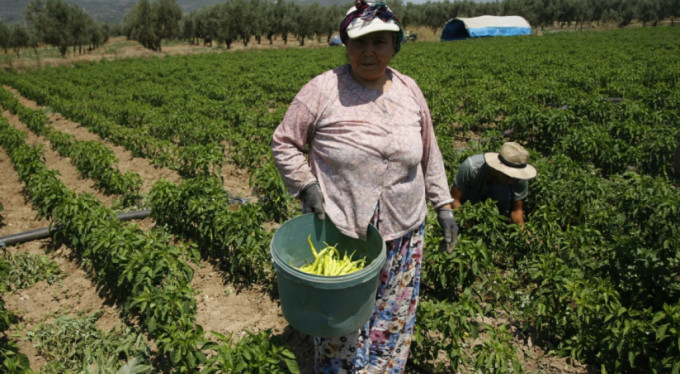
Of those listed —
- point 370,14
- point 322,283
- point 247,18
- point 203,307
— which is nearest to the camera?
point 322,283

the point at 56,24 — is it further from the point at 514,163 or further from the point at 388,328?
the point at 388,328

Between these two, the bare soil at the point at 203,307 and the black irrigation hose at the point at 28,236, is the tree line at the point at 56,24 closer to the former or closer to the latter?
the black irrigation hose at the point at 28,236

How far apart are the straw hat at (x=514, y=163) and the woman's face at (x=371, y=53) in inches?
100

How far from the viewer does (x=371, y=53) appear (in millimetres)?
2033

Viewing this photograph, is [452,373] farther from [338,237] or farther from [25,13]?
[25,13]

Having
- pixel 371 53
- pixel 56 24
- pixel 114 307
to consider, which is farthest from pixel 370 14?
pixel 56 24

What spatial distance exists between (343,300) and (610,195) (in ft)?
17.0

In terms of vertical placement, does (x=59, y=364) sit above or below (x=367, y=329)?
below

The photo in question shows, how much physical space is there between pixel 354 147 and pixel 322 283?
0.70 metres

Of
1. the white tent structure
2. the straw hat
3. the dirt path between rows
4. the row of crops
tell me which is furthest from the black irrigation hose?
the white tent structure

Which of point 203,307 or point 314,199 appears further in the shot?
point 203,307

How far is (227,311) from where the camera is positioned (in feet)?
12.9

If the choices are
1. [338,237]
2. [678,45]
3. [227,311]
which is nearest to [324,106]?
[338,237]

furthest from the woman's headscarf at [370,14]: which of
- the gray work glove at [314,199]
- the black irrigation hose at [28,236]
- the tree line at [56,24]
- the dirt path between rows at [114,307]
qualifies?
the tree line at [56,24]
